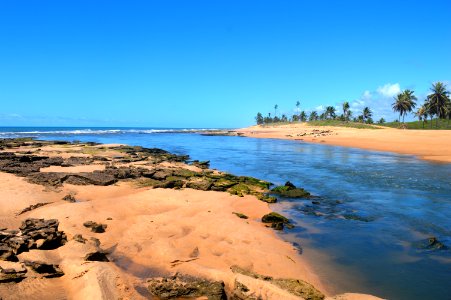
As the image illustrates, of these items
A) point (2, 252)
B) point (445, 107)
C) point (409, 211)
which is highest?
point (445, 107)

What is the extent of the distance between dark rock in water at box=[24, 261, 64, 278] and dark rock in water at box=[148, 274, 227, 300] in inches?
71.3

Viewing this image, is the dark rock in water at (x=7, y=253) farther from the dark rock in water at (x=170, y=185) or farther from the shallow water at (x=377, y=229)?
the dark rock in water at (x=170, y=185)

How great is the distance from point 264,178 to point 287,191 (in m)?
4.88

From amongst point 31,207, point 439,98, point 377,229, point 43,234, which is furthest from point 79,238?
point 439,98

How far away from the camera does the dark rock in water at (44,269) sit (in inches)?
241

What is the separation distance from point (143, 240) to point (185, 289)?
10.3 ft

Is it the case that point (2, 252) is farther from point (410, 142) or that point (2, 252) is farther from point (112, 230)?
point (410, 142)

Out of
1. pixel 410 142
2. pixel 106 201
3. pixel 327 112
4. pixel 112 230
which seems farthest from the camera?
pixel 327 112

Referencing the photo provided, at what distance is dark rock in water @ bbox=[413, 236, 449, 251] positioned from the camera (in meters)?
9.05

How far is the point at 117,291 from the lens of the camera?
582 centimetres

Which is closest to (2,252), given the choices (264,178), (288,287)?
(288,287)

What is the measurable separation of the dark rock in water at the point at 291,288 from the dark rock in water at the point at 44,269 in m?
3.45

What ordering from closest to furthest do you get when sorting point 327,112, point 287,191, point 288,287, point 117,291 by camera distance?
point 117,291
point 288,287
point 287,191
point 327,112

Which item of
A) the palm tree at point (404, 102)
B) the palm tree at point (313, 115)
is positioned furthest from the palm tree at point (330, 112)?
the palm tree at point (404, 102)
